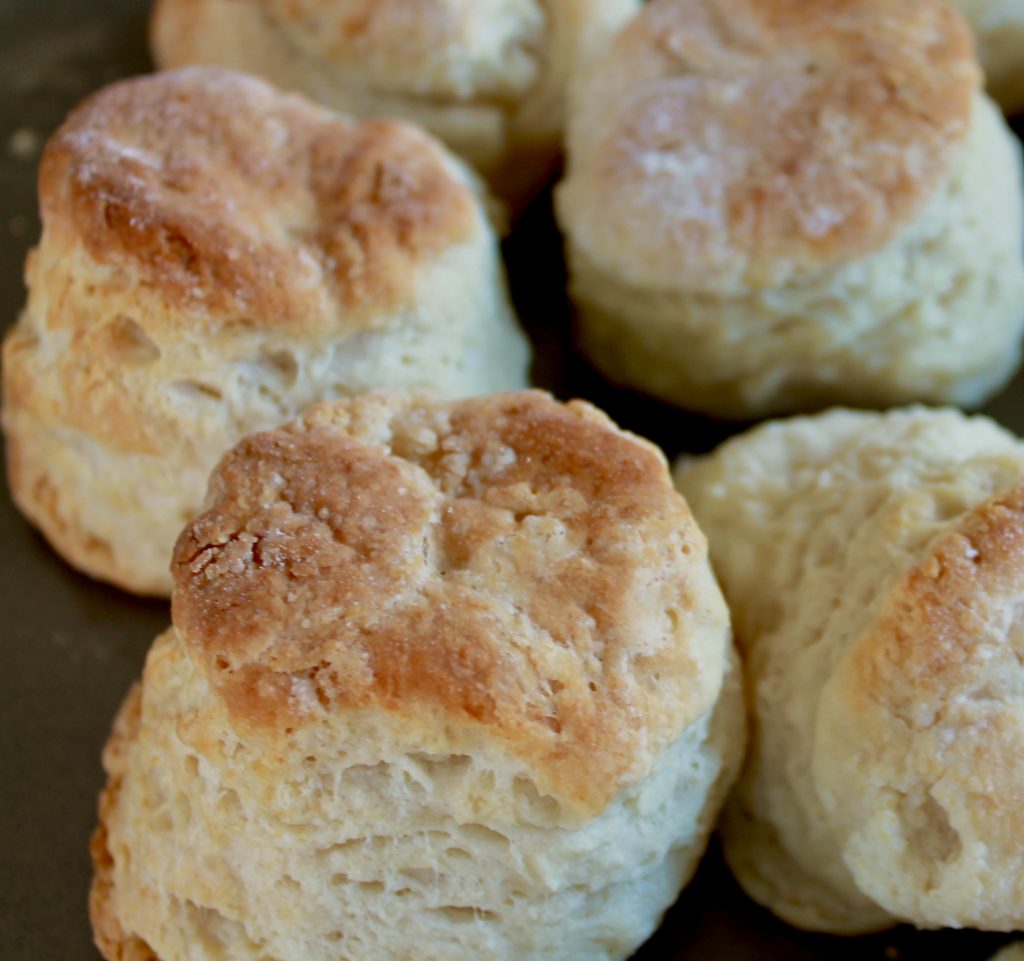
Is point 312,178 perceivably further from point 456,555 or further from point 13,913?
point 13,913

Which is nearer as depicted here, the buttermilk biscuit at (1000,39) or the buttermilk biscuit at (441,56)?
the buttermilk biscuit at (441,56)

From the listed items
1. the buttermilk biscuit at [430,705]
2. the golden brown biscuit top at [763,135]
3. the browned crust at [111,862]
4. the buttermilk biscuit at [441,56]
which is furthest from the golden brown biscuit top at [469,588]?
the buttermilk biscuit at [441,56]

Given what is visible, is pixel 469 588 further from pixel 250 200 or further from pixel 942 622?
pixel 250 200

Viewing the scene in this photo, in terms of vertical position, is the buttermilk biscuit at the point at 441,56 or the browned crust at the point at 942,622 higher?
the buttermilk biscuit at the point at 441,56

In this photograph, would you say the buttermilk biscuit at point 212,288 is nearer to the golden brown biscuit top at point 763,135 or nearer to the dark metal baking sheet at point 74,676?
the dark metal baking sheet at point 74,676

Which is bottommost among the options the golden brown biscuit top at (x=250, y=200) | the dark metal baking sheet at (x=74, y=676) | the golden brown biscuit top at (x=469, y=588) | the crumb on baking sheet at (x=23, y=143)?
the dark metal baking sheet at (x=74, y=676)

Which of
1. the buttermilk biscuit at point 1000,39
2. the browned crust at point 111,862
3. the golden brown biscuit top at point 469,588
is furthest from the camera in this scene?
the buttermilk biscuit at point 1000,39

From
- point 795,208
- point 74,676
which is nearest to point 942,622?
point 795,208

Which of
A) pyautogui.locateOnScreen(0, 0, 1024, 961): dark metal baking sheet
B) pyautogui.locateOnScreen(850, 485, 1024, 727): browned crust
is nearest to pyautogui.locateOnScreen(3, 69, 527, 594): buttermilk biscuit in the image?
pyautogui.locateOnScreen(0, 0, 1024, 961): dark metal baking sheet
